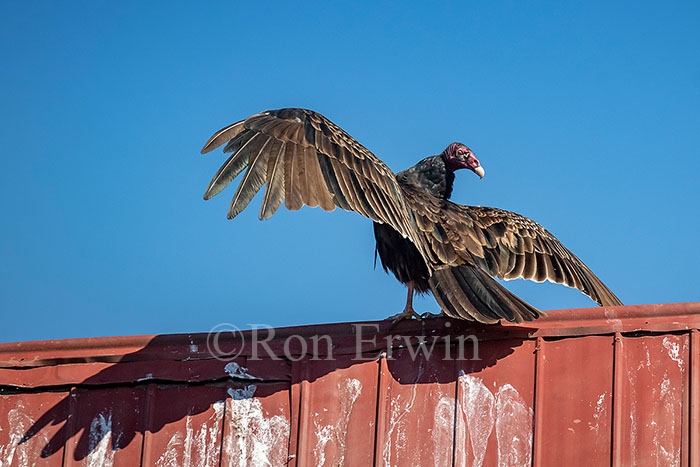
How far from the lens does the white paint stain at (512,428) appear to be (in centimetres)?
296

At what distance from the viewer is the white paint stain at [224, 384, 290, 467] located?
3.26m

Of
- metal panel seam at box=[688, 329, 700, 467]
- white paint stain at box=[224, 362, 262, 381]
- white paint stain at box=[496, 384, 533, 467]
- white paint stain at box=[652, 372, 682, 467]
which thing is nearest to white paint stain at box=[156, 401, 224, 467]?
white paint stain at box=[224, 362, 262, 381]

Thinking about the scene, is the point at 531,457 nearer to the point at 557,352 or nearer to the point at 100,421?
the point at 557,352

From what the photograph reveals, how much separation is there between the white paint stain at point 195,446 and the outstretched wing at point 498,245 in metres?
1.22

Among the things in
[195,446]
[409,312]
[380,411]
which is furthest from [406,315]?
[195,446]

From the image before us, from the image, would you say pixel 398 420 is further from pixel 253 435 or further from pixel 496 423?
pixel 253 435

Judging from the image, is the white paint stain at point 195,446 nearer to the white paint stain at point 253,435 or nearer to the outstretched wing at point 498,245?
the white paint stain at point 253,435

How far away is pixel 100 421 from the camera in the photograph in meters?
3.50

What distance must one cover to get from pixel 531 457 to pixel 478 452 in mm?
195

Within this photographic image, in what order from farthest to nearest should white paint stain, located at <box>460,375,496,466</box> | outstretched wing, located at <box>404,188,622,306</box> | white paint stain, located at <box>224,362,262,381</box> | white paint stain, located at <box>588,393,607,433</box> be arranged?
outstretched wing, located at <box>404,188,622,306</box>
white paint stain, located at <box>224,362,262,381</box>
white paint stain, located at <box>460,375,496,466</box>
white paint stain, located at <box>588,393,607,433</box>

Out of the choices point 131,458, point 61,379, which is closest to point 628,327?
point 131,458

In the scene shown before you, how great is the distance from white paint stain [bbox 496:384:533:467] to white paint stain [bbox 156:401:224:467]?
112 centimetres

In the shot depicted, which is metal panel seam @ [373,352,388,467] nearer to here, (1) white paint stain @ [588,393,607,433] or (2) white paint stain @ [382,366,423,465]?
(2) white paint stain @ [382,366,423,465]

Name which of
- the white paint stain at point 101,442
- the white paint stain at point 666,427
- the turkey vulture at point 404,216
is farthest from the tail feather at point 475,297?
the white paint stain at point 101,442
